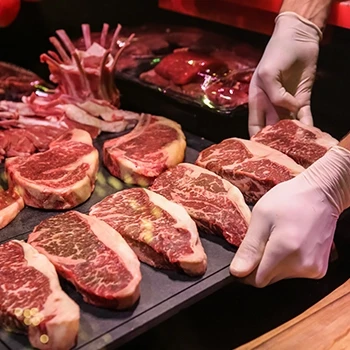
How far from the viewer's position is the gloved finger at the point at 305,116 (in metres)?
2.43

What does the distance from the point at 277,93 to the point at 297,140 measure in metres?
0.22

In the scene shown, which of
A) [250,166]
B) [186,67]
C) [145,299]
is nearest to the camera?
[145,299]

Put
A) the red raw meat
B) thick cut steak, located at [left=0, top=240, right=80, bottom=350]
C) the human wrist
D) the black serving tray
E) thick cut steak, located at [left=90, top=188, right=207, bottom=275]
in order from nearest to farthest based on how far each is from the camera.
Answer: thick cut steak, located at [left=0, top=240, right=80, bottom=350] → thick cut steak, located at [left=90, top=188, right=207, bottom=275] → the human wrist → the black serving tray → the red raw meat

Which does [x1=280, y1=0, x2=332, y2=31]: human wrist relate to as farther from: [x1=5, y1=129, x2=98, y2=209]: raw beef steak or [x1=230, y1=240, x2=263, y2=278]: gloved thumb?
[x1=230, y1=240, x2=263, y2=278]: gloved thumb

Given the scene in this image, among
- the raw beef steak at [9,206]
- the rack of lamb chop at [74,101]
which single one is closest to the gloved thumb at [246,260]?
the raw beef steak at [9,206]

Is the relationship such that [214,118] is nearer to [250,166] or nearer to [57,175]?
[250,166]

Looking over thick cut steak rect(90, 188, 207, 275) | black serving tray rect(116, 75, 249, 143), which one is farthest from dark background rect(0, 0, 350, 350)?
thick cut steak rect(90, 188, 207, 275)

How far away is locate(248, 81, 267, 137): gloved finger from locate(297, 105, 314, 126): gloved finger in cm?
15

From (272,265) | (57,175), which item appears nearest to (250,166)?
(272,265)

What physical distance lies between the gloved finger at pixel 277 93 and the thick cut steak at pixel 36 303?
3.82 ft

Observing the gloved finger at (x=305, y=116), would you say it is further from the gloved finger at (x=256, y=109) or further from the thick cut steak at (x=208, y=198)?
the thick cut steak at (x=208, y=198)

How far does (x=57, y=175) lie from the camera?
210 cm

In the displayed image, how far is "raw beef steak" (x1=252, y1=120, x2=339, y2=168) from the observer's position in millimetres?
2193

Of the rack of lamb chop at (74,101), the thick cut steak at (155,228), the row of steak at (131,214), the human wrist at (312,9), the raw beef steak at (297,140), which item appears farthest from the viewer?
the rack of lamb chop at (74,101)
